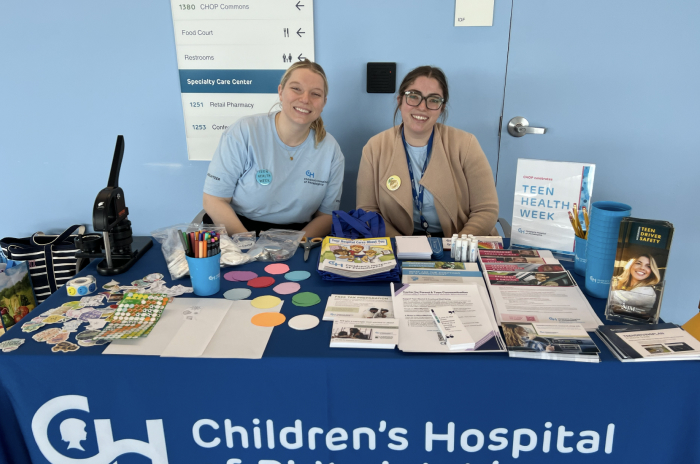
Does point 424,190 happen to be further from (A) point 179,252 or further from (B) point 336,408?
(B) point 336,408

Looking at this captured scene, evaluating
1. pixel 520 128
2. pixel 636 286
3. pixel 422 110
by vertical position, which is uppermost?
pixel 422 110

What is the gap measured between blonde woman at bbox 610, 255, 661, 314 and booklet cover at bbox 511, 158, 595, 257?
0.35 metres

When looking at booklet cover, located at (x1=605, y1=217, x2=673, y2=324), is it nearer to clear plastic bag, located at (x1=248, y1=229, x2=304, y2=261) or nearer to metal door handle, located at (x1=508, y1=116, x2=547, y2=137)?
clear plastic bag, located at (x1=248, y1=229, x2=304, y2=261)

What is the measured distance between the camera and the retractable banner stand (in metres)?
2.40

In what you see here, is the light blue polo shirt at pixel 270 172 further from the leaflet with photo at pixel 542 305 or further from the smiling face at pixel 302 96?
the leaflet with photo at pixel 542 305

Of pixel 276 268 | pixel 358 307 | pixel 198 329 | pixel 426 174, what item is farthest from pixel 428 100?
pixel 198 329

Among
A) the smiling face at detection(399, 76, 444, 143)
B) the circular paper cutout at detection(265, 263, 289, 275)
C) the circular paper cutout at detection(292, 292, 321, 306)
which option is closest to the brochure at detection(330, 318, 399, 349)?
the circular paper cutout at detection(292, 292, 321, 306)

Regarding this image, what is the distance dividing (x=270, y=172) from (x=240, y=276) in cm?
92

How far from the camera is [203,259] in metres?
1.21

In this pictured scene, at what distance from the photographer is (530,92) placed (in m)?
2.45

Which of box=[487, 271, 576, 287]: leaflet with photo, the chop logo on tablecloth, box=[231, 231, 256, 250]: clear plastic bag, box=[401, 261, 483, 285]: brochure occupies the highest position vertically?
box=[487, 271, 576, 287]: leaflet with photo

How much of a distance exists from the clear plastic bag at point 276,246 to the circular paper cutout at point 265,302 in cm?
26

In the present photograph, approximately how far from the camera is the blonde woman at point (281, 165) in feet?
6.94

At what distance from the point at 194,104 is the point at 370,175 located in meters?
1.12
